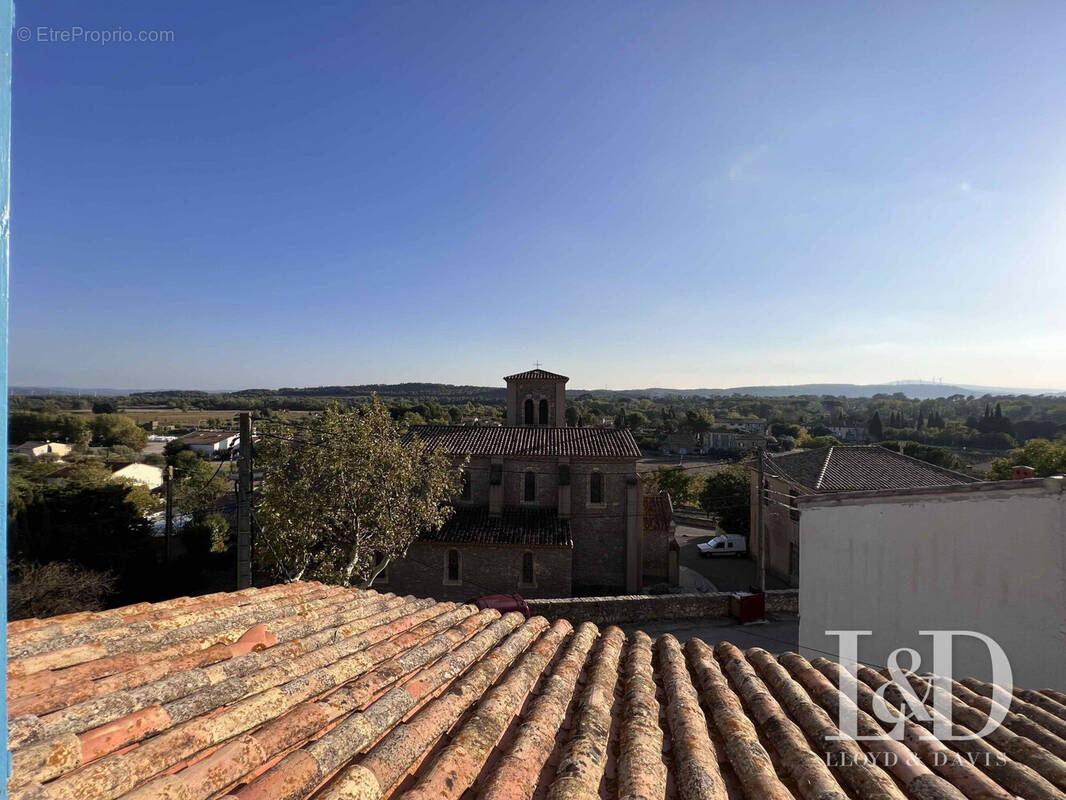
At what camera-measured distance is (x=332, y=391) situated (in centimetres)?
10106

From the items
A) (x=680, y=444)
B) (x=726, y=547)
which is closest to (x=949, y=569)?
(x=726, y=547)

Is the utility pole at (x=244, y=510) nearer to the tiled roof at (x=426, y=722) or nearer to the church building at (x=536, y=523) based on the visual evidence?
the tiled roof at (x=426, y=722)

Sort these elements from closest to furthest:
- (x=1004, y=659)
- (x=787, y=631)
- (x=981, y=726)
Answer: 1. (x=981, y=726)
2. (x=1004, y=659)
3. (x=787, y=631)

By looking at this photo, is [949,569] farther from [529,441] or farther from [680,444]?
[680,444]

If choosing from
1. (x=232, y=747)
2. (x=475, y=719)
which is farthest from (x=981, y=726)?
(x=232, y=747)

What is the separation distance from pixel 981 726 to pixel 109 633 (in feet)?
21.8

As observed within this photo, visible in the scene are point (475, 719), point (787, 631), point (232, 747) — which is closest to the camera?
point (232, 747)

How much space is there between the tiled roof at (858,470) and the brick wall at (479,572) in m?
10.5

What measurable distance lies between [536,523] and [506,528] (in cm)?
131

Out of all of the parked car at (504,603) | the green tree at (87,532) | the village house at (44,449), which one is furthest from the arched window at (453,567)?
the village house at (44,449)

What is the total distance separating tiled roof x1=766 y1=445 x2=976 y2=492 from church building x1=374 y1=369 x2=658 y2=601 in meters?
7.15

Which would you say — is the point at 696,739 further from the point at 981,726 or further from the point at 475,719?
the point at 981,726

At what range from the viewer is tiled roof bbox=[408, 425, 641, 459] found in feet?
76.1

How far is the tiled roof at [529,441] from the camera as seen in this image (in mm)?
23203
